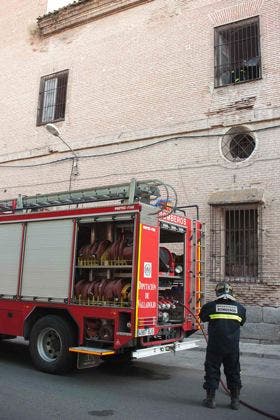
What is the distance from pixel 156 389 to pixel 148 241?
7.02 feet

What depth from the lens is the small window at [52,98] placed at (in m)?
17.2

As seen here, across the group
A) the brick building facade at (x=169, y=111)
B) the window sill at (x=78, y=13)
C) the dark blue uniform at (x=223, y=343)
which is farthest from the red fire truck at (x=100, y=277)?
the window sill at (x=78, y=13)

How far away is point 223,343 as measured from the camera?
6082mm

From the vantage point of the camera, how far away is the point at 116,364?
28.9 feet

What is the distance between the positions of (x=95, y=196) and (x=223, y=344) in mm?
3550

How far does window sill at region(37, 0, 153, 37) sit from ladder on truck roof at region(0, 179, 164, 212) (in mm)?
9432

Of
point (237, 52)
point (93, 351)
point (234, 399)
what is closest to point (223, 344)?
point (234, 399)

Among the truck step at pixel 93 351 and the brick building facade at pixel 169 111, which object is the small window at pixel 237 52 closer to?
the brick building facade at pixel 169 111

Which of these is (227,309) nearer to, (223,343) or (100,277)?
(223,343)

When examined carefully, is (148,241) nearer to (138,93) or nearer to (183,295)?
(183,295)

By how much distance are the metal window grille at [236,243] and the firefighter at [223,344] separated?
19.6 ft

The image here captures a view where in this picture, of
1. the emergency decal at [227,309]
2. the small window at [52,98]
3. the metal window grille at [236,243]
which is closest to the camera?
the emergency decal at [227,309]

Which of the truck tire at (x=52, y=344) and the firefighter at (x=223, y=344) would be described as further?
the truck tire at (x=52, y=344)

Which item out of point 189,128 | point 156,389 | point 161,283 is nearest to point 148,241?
point 161,283
